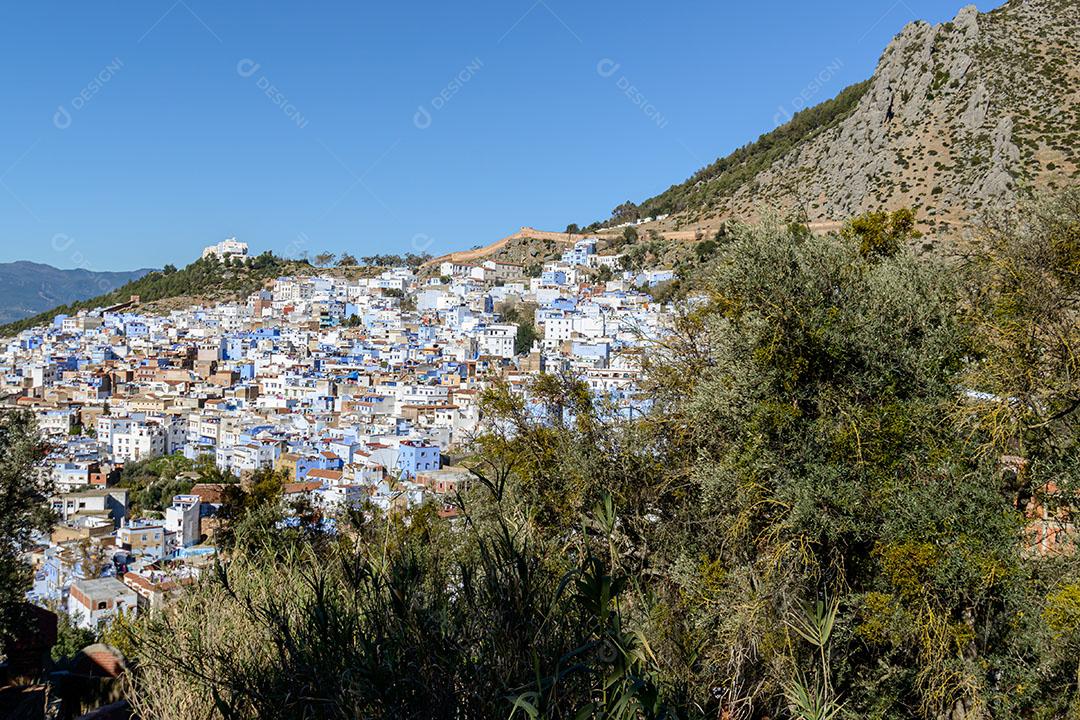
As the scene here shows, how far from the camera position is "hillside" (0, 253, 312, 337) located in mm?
79688

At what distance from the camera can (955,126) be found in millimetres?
34188

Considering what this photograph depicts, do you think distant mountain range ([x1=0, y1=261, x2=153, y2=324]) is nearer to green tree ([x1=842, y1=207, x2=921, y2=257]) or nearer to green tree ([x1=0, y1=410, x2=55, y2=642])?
green tree ([x1=0, y1=410, x2=55, y2=642])

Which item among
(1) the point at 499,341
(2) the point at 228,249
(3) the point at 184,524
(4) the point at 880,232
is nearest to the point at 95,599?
(3) the point at 184,524

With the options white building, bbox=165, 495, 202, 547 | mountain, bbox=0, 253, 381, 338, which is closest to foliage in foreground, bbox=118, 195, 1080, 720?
white building, bbox=165, 495, 202, 547

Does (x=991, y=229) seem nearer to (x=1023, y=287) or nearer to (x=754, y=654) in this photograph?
(x=1023, y=287)

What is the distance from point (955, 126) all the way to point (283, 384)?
126 feet

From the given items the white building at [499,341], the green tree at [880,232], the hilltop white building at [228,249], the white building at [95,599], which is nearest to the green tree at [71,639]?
the white building at [95,599]

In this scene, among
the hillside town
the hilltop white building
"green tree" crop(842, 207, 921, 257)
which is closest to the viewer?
"green tree" crop(842, 207, 921, 257)

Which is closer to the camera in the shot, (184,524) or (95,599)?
(95,599)

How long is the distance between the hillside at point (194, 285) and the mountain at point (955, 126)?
183 feet

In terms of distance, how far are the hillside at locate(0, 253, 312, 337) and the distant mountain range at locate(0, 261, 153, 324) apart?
15.8 m

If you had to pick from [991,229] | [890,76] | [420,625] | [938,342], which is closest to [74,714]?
[420,625]

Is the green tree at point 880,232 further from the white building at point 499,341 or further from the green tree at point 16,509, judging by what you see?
the white building at point 499,341

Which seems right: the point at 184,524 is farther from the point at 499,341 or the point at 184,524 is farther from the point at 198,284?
the point at 198,284
